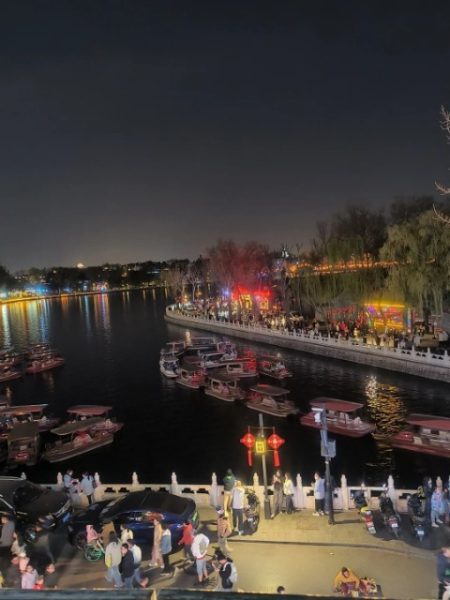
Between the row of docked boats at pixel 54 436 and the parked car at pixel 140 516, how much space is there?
1482 cm

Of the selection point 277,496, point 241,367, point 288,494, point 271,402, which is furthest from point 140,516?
point 241,367

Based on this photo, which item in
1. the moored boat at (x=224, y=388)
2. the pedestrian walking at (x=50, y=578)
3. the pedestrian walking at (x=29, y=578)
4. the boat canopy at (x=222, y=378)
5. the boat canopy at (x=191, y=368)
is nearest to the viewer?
the pedestrian walking at (x=29, y=578)

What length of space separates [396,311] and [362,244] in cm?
822

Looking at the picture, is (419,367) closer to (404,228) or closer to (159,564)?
(404,228)

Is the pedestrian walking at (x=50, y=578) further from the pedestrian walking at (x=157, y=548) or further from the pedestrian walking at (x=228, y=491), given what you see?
the pedestrian walking at (x=228, y=491)

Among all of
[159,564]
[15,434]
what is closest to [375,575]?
[159,564]

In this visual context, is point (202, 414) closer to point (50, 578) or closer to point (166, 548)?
point (166, 548)

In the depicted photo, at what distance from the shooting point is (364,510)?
15102mm

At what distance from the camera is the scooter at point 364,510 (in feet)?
48.1

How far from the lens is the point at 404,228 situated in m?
45.3

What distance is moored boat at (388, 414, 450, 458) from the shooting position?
2559cm

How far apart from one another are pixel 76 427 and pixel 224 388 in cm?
1277

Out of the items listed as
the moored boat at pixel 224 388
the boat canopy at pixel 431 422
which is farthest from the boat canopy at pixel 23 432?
the boat canopy at pixel 431 422

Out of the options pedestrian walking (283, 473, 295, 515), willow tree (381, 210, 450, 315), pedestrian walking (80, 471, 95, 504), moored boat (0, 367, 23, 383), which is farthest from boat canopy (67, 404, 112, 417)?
willow tree (381, 210, 450, 315)
